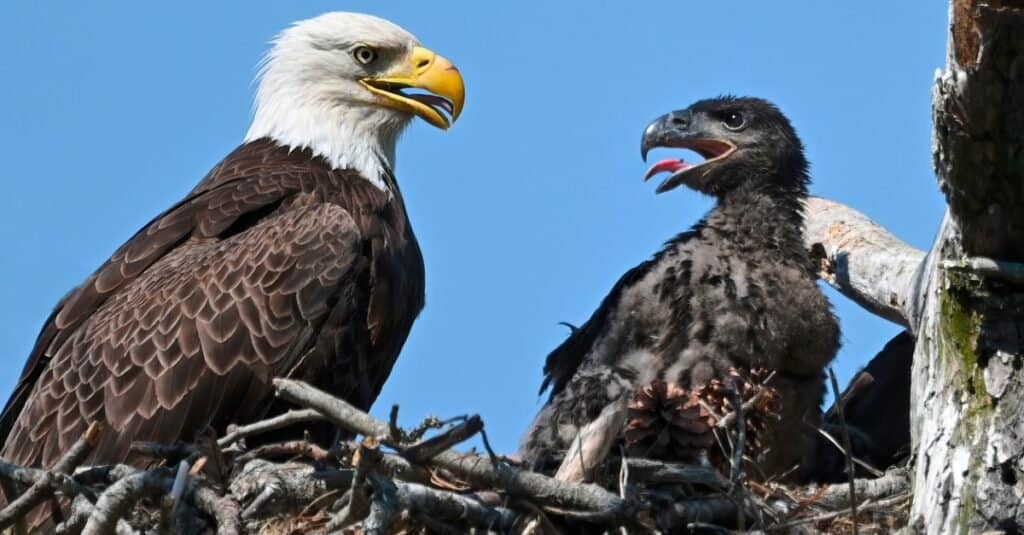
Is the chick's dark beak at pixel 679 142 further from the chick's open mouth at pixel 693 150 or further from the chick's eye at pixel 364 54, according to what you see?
the chick's eye at pixel 364 54

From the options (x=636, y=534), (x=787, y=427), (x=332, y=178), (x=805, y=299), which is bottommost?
(x=636, y=534)

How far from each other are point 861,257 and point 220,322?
9.28 ft

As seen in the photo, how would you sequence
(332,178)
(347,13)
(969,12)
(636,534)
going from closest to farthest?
(969,12) < (636,534) < (332,178) < (347,13)

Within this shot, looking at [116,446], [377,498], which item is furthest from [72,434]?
[377,498]

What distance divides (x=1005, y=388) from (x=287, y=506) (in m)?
2.38

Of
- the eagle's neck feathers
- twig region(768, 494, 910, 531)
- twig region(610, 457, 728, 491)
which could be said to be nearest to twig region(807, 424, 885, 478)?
twig region(768, 494, 910, 531)

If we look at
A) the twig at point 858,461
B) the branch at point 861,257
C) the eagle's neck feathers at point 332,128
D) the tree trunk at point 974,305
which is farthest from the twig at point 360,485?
the eagle's neck feathers at point 332,128

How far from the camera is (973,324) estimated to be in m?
5.26

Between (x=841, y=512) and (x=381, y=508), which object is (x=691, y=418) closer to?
(x=841, y=512)

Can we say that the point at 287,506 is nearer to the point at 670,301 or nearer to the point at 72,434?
the point at 72,434

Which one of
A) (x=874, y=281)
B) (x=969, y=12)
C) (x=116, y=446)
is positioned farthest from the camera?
(x=874, y=281)

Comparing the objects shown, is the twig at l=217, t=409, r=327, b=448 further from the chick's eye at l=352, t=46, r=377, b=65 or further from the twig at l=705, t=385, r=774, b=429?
the chick's eye at l=352, t=46, r=377, b=65

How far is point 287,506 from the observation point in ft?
19.0

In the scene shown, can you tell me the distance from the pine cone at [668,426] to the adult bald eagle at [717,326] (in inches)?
15.8
